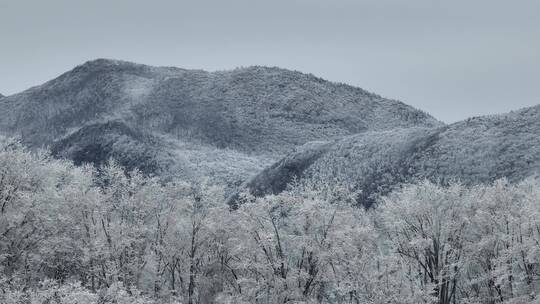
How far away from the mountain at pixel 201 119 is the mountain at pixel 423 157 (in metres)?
16.6

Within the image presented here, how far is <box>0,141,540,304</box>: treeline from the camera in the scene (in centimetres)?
3884

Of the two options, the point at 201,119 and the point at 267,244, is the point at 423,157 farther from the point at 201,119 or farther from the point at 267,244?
the point at 201,119

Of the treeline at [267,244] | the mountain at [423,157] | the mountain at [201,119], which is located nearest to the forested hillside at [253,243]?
the treeline at [267,244]

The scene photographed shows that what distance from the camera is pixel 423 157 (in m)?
92.3

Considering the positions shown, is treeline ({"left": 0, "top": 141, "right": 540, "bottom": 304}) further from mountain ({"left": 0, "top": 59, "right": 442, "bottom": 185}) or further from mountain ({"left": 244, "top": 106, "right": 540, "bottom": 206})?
mountain ({"left": 0, "top": 59, "right": 442, "bottom": 185})

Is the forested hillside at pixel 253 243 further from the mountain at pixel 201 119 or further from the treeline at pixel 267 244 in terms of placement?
the mountain at pixel 201 119

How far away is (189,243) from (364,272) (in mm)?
14405

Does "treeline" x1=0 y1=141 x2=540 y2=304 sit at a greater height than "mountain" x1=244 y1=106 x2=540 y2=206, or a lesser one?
lesser

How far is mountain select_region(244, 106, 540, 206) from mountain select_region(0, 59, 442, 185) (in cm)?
1661

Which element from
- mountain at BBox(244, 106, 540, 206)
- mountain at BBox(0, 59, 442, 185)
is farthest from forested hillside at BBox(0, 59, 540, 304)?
mountain at BBox(0, 59, 442, 185)

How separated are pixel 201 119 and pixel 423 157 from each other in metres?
85.9

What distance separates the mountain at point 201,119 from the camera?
132875 millimetres

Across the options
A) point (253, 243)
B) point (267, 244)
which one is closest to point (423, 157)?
point (253, 243)

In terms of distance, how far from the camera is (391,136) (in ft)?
357
